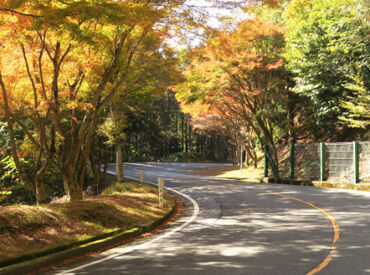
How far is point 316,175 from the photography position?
19406mm

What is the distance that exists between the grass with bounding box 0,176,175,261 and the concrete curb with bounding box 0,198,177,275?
24 cm

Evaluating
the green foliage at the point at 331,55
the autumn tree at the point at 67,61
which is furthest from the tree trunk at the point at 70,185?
the green foliage at the point at 331,55

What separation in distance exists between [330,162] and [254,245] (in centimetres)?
1373

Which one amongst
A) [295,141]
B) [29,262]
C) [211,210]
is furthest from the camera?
[295,141]

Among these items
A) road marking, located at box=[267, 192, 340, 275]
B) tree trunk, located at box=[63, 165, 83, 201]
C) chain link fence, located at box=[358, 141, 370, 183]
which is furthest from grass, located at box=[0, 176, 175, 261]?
chain link fence, located at box=[358, 141, 370, 183]

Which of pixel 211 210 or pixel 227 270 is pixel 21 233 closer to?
pixel 227 270

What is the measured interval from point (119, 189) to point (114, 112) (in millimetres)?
7769

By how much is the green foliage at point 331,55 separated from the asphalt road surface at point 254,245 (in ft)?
32.8

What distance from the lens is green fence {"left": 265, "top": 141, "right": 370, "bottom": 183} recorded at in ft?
53.7

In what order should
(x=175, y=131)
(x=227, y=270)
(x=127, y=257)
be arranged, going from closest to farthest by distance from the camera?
(x=227, y=270) → (x=127, y=257) → (x=175, y=131)

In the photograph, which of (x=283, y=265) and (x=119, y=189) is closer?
(x=283, y=265)

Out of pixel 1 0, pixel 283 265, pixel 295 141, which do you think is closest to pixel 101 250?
pixel 283 265

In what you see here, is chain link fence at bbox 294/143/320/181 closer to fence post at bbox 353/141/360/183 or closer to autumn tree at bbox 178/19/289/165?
fence post at bbox 353/141/360/183

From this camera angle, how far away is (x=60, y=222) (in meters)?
7.36
